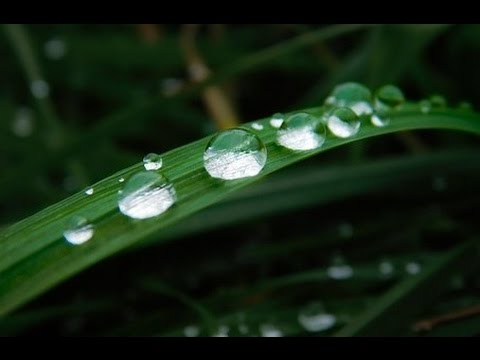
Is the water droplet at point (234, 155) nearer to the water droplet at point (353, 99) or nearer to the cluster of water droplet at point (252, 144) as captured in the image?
the cluster of water droplet at point (252, 144)

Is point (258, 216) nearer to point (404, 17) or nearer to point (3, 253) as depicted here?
point (404, 17)

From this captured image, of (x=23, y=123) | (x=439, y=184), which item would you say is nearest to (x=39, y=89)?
(x=23, y=123)

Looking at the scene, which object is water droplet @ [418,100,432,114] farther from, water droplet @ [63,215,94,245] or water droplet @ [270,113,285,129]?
water droplet @ [63,215,94,245]

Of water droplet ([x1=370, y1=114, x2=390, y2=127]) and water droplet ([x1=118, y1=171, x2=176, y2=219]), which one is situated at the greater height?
water droplet ([x1=370, y1=114, x2=390, y2=127])

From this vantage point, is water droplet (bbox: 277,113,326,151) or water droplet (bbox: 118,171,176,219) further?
water droplet (bbox: 277,113,326,151)

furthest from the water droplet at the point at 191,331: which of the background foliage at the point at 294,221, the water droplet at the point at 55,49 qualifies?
the water droplet at the point at 55,49

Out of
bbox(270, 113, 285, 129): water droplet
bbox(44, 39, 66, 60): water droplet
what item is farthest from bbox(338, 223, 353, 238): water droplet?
bbox(44, 39, 66, 60): water droplet

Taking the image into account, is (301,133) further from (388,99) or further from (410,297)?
(410,297)

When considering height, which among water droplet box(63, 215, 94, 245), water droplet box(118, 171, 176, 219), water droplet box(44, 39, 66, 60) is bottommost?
water droplet box(63, 215, 94, 245)
